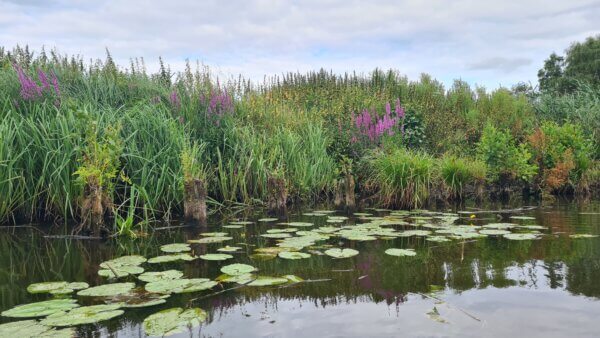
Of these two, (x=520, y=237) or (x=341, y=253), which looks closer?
(x=341, y=253)

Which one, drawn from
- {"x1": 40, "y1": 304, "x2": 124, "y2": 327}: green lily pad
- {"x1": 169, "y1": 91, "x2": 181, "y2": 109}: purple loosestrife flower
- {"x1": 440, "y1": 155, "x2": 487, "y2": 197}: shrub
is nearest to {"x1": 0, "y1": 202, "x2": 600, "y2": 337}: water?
{"x1": 40, "y1": 304, "x2": 124, "y2": 327}: green lily pad

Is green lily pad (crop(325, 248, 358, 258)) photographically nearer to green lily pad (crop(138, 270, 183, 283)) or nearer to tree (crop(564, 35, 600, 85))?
green lily pad (crop(138, 270, 183, 283))

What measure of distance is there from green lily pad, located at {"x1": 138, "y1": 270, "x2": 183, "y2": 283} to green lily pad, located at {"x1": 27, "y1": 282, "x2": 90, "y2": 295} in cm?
39

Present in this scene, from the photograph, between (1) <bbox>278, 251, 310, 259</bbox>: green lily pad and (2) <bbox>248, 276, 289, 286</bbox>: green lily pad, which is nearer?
(2) <bbox>248, 276, 289, 286</bbox>: green lily pad

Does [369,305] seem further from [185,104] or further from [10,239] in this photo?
[185,104]

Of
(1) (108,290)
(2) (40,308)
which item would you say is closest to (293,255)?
(1) (108,290)

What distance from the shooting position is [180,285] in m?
3.30

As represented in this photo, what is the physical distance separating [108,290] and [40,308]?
0.44 m

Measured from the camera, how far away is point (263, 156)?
7531 mm

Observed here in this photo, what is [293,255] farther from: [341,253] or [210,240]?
[210,240]

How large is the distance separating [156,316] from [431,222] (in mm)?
4010

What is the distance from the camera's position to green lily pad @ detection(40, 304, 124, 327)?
2.63m

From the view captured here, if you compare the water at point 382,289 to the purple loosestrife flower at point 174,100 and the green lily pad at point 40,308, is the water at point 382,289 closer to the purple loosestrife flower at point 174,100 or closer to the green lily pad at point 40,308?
the green lily pad at point 40,308

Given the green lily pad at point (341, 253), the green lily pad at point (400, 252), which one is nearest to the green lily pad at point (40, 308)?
the green lily pad at point (341, 253)
